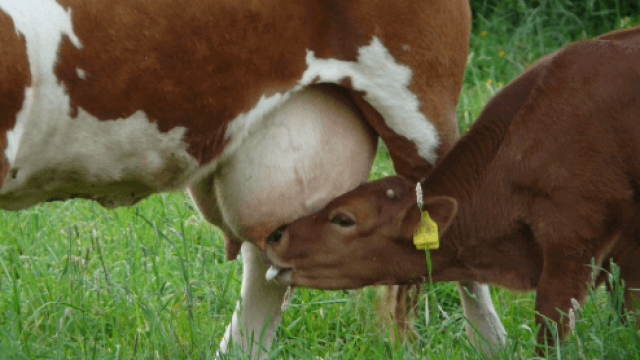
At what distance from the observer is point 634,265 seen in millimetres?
3307

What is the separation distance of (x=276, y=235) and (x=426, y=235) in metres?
0.50

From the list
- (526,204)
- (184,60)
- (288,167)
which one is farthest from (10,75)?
(526,204)

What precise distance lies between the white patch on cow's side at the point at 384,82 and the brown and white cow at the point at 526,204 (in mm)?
168

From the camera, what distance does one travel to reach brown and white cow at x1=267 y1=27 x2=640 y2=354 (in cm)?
302

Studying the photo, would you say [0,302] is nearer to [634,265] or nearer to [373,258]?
[373,258]

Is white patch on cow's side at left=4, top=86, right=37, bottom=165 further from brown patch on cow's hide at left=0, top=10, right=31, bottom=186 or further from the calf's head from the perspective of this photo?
the calf's head

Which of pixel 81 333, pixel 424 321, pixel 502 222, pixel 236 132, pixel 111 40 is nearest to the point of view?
pixel 111 40

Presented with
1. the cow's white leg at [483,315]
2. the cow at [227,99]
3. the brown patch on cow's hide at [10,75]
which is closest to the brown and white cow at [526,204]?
the cow at [227,99]

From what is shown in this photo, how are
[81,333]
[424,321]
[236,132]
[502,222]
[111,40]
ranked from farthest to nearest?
[424,321] < [81,333] < [502,222] < [236,132] < [111,40]

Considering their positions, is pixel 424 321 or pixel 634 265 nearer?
pixel 634 265

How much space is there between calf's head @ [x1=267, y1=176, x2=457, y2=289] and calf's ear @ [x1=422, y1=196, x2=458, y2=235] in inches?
2.5

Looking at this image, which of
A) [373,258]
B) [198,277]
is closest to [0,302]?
[198,277]

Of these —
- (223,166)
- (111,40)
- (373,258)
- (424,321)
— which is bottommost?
(424,321)

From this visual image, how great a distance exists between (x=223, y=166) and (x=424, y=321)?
1.10 metres
